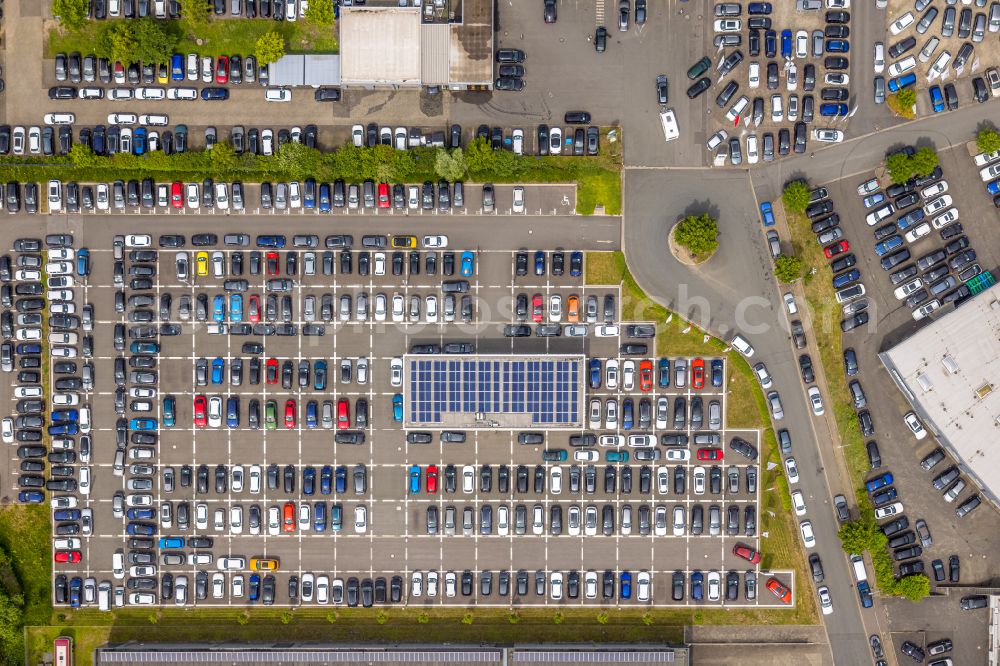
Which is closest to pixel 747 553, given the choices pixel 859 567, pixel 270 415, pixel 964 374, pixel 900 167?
pixel 859 567

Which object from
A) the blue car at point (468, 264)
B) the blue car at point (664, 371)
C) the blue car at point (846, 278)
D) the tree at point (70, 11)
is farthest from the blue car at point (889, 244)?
the tree at point (70, 11)

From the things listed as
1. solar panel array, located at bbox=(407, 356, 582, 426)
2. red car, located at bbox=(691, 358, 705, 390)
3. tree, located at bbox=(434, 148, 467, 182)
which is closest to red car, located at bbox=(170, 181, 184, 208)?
tree, located at bbox=(434, 148, 467, 182)

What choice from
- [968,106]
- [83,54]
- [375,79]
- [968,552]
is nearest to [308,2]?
[375,79]

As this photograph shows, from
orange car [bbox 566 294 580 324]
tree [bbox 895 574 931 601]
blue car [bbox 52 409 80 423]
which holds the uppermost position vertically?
orange car [bbox 566 294 580 324]

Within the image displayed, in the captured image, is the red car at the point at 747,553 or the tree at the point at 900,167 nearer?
the tree at the point at 900,167

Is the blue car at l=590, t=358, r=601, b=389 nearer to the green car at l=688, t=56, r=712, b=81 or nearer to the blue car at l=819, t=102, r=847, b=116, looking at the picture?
the green car at l=688, t=56, r=712, b=81

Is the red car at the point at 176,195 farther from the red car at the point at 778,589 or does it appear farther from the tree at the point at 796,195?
the red car at the point at 778,589
